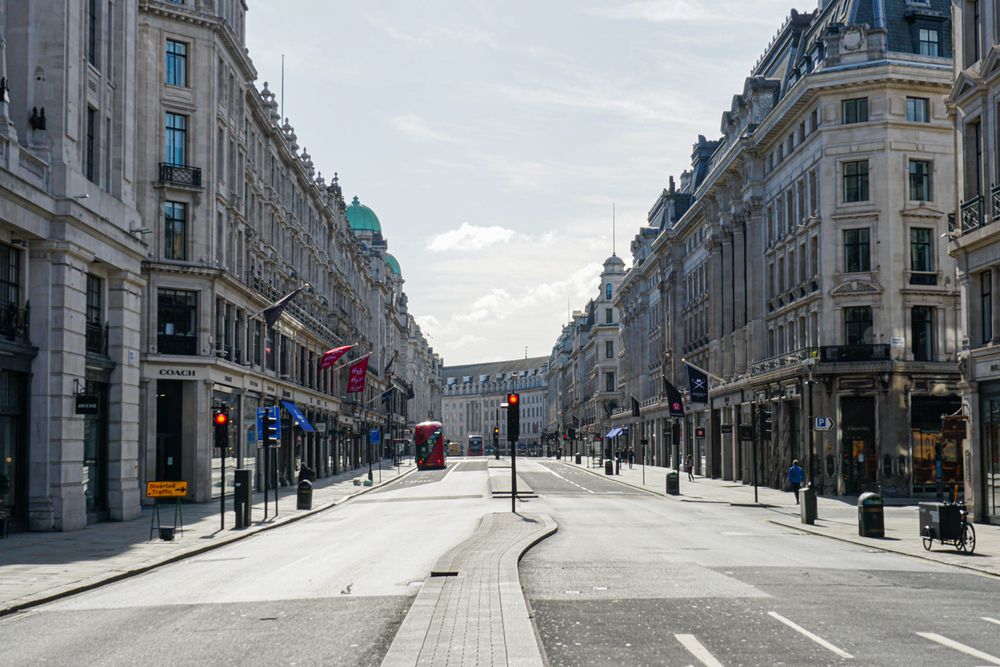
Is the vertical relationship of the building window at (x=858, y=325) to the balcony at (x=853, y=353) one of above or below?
above

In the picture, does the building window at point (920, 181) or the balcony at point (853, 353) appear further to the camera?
the building window at point (920, 181)

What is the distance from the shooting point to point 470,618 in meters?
14.4

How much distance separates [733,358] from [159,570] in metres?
55.5

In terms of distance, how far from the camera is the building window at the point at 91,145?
115 ft

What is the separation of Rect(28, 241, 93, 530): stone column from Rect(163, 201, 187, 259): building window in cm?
1421

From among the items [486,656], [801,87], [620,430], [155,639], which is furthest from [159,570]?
[620,430]

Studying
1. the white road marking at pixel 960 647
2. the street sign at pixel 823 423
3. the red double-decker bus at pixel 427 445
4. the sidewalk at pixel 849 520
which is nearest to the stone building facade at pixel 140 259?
the red double-decker bus at pixel 427 445

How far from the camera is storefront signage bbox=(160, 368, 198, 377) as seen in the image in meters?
45.6

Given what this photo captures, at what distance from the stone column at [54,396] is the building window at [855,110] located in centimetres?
3732

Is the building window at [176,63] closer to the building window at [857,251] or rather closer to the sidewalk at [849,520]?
the sidewalk at [849,520]

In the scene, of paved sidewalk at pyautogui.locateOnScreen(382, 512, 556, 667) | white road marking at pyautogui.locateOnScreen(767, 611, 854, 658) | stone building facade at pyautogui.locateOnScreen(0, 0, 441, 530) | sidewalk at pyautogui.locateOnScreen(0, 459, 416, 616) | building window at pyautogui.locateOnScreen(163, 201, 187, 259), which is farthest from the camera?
building window at pyautogui.locateOnScreen(163, 201, 187, 259)

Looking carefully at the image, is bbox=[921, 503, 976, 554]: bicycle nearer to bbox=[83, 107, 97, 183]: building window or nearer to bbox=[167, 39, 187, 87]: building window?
bbox=[83, 107, 97, 183]: building window

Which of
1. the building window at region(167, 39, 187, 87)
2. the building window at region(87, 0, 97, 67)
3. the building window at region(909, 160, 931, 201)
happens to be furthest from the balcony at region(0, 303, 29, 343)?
the building window at region(909, 160, 931, 201)

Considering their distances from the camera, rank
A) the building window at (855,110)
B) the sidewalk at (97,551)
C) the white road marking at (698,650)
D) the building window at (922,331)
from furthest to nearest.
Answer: the building window at (855,110) < the building window at (922,331) < the sidewalk at (97,551) < the white road marking at (698,650)
